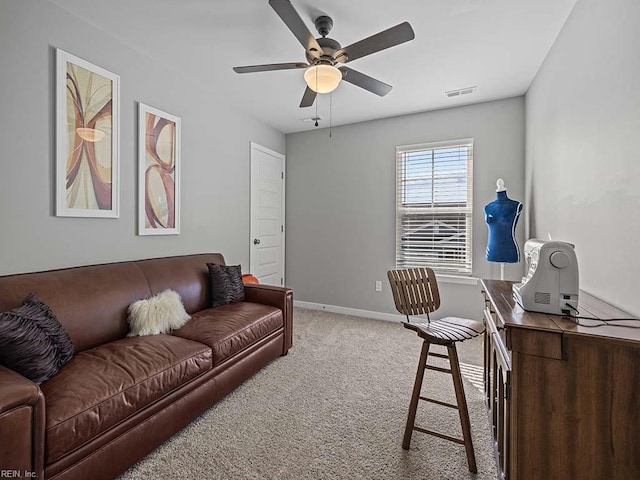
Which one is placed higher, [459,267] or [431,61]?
[431,61]

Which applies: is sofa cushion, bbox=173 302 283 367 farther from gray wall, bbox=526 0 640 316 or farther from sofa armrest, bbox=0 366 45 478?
gray wall, bbox=526 0 640 316

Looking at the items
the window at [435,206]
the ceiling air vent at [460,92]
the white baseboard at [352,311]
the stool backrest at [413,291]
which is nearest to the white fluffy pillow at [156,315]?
the stool backrest at [413,291]

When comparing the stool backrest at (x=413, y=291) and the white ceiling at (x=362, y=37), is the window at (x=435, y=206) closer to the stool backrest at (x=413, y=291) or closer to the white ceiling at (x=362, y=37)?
the white ceiling at (x=362, y=37)

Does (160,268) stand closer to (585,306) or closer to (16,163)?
(16,163)

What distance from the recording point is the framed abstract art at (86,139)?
2.11m

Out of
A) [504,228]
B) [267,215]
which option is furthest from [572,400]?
[267,215]

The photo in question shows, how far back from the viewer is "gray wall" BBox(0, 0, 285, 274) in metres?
1.90

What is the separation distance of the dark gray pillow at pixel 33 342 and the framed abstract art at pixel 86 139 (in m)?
0.84

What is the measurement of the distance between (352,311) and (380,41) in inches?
130

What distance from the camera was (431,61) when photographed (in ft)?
8.77

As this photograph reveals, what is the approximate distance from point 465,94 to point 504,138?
26.3 inches

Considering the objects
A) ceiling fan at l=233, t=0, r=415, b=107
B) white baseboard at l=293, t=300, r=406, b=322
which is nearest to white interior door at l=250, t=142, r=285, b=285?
white baseboard at l=293, t=300, r=406, b=322

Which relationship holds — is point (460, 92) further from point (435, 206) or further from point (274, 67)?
point (274, 67)

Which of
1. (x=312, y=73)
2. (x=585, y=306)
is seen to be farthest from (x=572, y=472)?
(x=312, y=73)
